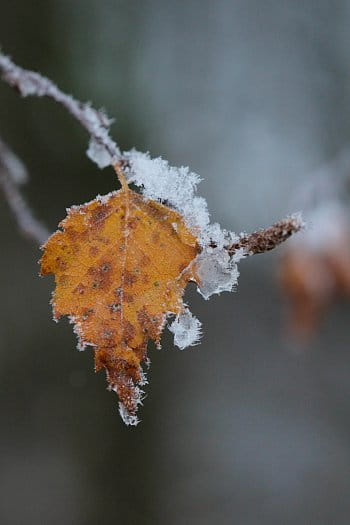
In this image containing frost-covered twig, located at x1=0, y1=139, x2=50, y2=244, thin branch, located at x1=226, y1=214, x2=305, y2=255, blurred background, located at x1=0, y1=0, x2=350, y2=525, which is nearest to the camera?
thin branch, located at x1=226, y1=214, x2=305, y2=255

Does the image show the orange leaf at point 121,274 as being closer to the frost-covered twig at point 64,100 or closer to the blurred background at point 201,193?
the frost-covered twig at point 64,100

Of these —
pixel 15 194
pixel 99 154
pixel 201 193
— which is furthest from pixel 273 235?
pixel 201 193

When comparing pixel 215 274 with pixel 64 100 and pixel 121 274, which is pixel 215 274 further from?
pixel 64 100

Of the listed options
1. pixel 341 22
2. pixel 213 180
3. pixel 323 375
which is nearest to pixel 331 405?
pixel 323 375

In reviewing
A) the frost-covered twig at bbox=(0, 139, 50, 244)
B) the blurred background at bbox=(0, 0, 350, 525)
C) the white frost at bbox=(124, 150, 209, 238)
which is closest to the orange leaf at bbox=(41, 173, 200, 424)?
the white frost at bbox=(124, 150, 209, 238)

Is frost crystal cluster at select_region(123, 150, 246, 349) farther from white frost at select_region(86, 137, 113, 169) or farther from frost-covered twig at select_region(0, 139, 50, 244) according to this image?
frost-covered twig at select_region(0, 139, 50, 244)

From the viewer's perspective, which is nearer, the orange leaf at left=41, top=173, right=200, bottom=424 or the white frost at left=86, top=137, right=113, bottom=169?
the orange leaf at left=41, top=173, right=200, bottom=424

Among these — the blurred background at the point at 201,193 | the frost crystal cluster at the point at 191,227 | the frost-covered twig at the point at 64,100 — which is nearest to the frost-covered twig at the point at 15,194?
the frost-covered twig at the point at 64,100
